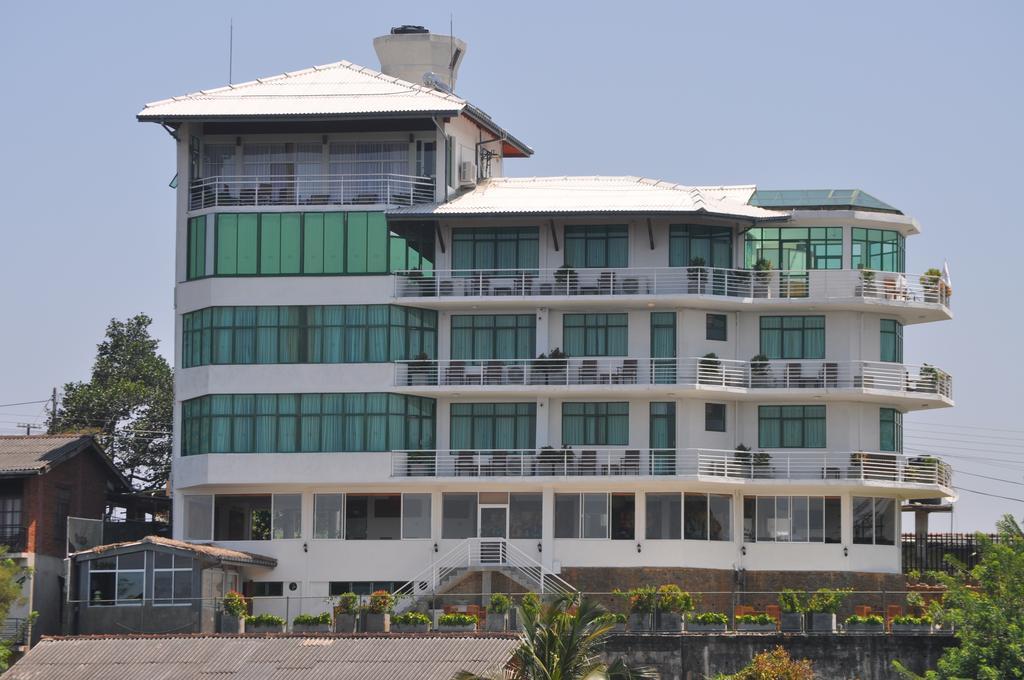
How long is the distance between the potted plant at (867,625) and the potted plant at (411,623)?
14.0m

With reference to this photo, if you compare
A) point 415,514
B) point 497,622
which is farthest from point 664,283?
point 497,622

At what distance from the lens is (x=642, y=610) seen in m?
81.1

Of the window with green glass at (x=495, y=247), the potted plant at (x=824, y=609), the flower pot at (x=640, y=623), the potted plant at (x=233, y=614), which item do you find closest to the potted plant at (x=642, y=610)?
the flower pot at (x=640, y=623)

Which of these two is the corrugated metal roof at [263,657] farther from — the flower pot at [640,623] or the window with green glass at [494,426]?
the window with green glass at [494,426]

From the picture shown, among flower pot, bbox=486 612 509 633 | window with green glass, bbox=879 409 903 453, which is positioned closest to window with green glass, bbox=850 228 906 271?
window with green glass, bbox=879 409 903 453

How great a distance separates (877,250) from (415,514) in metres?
20.1

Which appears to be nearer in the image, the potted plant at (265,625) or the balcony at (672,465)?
the potted plant at (265,625)

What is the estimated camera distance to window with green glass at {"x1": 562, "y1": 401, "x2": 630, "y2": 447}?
90.5 metres

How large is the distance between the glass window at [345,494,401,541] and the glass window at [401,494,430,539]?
199 millimetres

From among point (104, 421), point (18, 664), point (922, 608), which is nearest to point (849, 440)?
point (922, 608)

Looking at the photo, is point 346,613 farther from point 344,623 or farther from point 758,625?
point 758,625

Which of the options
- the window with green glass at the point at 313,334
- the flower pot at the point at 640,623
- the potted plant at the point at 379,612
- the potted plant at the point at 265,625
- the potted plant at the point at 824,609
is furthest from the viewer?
the window with green glass at the point at 313,334

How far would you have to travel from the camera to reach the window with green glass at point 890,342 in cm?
9212

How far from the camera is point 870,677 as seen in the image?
78812 mm
